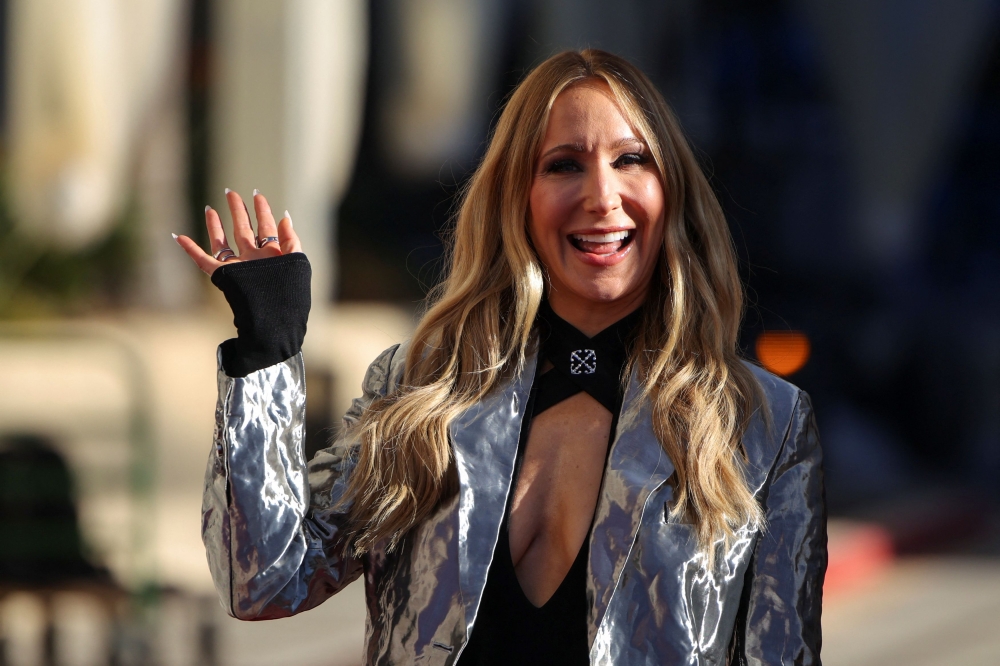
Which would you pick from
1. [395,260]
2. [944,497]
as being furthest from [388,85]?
[944,497]

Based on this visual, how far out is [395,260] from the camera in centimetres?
1181

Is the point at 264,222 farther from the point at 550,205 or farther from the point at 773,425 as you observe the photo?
the point at 773,425

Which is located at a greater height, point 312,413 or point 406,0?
point 406,0

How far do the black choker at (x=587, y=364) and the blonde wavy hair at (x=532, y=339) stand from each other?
39mm

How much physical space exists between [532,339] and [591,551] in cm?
48

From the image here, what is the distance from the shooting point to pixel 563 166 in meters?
2.23

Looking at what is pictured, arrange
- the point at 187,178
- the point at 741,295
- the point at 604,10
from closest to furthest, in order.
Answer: the point at 741,295 → the point at 187,178 → the point at 604,10

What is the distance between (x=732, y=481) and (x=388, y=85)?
1091 centimetres

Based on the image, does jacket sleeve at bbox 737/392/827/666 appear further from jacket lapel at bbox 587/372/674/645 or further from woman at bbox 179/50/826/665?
jacket lapel at bbox 587/372/674/645

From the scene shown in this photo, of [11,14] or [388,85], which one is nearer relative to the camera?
[11,14]

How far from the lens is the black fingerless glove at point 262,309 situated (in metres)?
2.07

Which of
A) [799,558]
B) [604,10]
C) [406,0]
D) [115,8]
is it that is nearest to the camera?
[799,558]

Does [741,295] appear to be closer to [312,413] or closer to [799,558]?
[799,558]

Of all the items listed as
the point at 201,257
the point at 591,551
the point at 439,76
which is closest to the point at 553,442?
the point at 591,551
